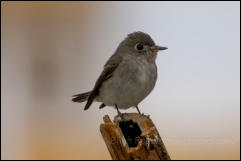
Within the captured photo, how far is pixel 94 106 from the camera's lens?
8.07 m

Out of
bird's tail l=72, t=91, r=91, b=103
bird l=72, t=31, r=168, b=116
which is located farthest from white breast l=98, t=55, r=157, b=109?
bird's tail l=72, t=91, r=91, b=103

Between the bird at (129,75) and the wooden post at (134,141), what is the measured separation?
1.21 m

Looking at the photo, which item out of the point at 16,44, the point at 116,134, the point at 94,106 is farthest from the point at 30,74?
the point at 116,134

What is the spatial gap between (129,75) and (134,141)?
1.53m

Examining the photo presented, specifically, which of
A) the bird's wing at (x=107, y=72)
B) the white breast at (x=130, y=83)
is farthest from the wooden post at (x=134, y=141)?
A: the bird's wing at (x=107, y=72)

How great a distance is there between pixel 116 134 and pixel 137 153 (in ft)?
0.72

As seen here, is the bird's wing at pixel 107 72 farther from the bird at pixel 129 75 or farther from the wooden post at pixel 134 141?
the wooden post at pixel 134 141

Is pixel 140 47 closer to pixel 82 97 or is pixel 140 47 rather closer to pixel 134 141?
pixel 82 97

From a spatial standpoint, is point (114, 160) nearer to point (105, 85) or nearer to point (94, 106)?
point (105, 85)

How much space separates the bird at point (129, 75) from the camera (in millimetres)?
4273

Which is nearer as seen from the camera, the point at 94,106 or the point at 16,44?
the point at 94,106

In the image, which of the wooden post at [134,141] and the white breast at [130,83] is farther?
the white breast at [130,83]

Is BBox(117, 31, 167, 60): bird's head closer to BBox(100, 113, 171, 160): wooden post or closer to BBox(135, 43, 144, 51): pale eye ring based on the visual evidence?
BBox(135, 43, 144, 51): pale eye ring

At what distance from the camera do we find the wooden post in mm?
2689
